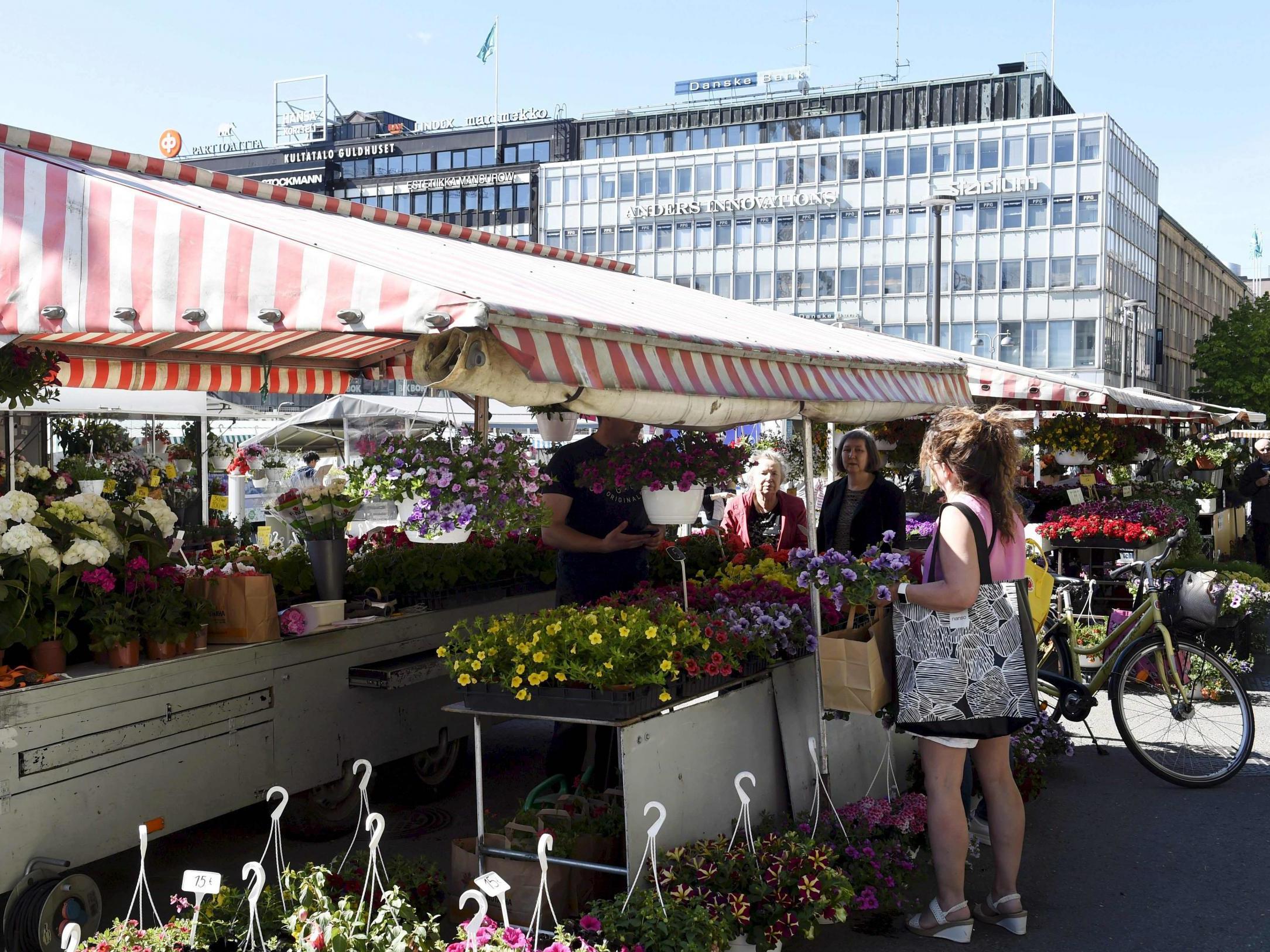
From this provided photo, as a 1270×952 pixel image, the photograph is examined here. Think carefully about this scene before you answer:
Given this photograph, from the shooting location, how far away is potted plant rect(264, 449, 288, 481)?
13727 millimetres

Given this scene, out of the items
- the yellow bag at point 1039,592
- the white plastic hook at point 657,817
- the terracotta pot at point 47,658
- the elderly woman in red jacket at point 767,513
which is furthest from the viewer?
the elderly woman in red jacket at point 767,513

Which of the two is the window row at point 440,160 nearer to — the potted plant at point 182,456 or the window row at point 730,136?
the window row at point 730,136

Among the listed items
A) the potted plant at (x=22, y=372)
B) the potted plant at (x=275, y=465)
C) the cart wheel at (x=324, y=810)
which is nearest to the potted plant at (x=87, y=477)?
the potted plant at (x=22, y=372)

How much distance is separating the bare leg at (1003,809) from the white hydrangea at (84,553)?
3275 mm

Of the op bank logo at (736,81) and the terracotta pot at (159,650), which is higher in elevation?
the op bank logo at (736,81)

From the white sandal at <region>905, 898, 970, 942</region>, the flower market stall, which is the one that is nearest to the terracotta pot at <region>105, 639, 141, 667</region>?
the flower market stall

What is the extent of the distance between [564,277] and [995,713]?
2.79m

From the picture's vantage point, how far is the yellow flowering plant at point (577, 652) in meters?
4.18

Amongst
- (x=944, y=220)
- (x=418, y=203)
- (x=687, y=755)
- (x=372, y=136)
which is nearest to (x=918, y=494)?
(x=687, y=755)

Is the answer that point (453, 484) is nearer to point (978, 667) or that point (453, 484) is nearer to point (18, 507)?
point (18, 507)

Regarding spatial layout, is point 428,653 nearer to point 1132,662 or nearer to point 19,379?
point 19,379

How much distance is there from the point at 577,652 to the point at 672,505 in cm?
126

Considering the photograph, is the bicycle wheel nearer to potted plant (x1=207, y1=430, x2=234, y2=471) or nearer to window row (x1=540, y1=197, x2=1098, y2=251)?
potted plant (x1=207, y1=430, x2=234, y2=471)

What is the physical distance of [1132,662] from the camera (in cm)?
651
